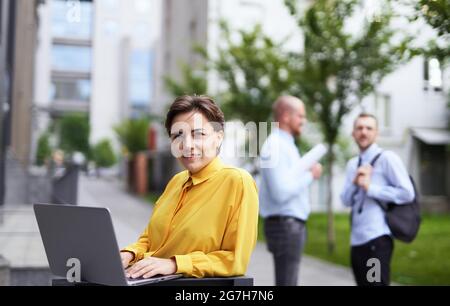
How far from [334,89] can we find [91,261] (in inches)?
396

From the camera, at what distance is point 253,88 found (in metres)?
14.9

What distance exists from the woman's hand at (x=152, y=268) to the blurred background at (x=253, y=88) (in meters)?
0.48

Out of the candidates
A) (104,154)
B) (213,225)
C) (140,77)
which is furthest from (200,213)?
(104,154)

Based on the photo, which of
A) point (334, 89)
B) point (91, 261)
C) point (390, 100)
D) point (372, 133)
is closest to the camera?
point (91, 261)

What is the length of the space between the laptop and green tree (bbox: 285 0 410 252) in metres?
8.95

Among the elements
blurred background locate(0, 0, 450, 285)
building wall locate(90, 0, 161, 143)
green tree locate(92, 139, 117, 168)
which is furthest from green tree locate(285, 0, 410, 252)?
green tree locate(92, 139, 117, 168)

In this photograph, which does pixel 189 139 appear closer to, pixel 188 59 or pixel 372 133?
pixel 372 133

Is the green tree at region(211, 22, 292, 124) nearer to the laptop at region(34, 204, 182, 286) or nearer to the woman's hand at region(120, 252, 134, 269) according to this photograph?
the woman's hand at region(120, 252, 134, 269)

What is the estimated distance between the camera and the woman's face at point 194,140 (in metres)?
2.22

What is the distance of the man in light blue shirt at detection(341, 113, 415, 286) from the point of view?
161 inches

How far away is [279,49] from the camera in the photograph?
1427 centimetres

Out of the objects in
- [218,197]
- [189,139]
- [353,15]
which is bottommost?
[218,197]

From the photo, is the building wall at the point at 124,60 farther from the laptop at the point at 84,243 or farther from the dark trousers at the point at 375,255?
the laptop at the point at 84,243

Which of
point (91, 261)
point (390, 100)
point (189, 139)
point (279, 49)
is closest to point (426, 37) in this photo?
point (189, 139)
